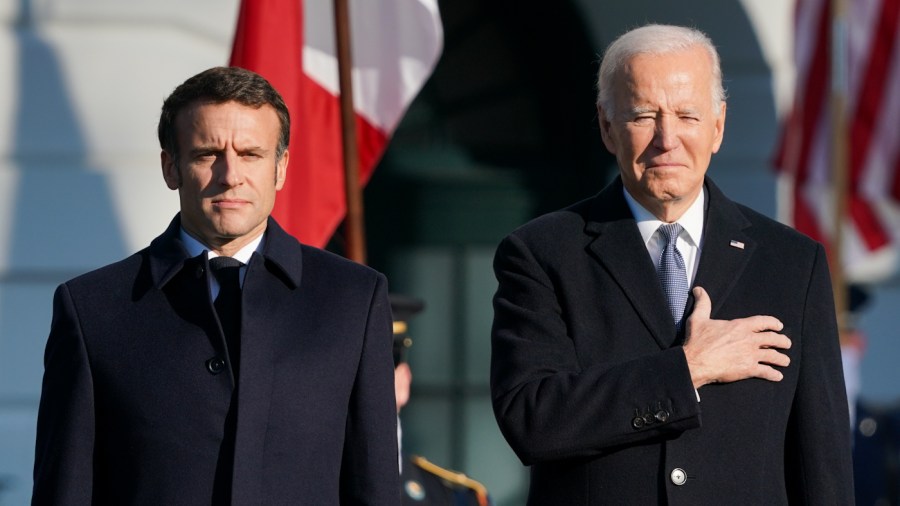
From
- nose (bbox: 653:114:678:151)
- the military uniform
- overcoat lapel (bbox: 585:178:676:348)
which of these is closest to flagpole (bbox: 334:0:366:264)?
the military uniform

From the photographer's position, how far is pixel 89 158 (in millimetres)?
6504

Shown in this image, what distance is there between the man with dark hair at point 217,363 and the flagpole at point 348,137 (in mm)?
2382

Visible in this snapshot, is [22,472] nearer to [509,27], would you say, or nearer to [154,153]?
[154,153]

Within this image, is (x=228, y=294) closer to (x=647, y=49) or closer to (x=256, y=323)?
(x=256, y=323)

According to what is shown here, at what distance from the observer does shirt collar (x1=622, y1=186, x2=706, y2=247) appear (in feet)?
9.98

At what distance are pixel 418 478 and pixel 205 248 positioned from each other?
1.96 metres

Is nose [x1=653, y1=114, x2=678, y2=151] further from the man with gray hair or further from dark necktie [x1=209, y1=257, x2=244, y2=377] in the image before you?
dark necktie [x1=209, y1=257, x2=244, y2=377]

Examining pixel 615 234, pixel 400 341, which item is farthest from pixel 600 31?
pixel 615 234

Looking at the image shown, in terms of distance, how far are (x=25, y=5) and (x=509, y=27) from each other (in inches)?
95.2

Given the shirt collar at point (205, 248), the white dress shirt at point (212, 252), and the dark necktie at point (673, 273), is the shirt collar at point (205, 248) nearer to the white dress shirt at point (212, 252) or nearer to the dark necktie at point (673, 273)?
the white dress shirt at point (212, 252)

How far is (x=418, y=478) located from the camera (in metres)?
4.68

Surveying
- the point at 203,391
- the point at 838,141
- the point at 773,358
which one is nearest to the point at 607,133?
the point at 773,358

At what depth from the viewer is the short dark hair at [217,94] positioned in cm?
281

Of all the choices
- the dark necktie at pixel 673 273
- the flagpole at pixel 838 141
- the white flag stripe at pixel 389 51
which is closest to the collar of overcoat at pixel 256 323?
the dark necktie at pixel 673 273
